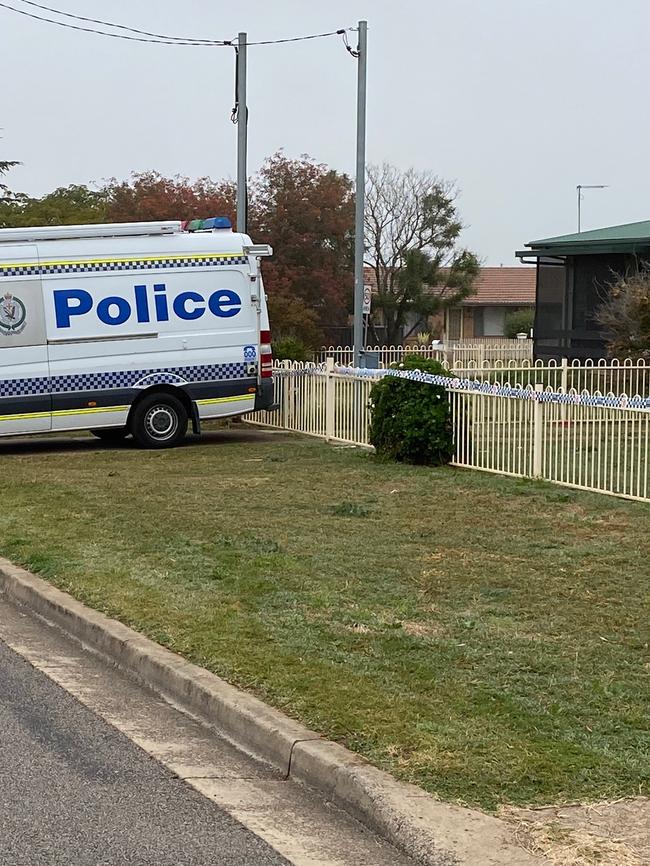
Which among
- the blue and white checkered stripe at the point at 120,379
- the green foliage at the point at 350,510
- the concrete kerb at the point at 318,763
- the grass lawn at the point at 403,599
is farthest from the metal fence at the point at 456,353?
the concrete kerb at the point at 318,763

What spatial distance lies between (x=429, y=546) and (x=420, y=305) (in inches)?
1511

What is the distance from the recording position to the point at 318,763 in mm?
5316

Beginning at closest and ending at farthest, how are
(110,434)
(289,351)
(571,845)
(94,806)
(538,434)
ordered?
(571,845) → (94,806) → (538,434) → (110,434) → (289,351)

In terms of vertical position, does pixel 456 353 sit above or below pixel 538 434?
above

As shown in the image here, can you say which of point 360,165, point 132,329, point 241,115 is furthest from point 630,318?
point 132,329

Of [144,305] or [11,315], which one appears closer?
[11,315]

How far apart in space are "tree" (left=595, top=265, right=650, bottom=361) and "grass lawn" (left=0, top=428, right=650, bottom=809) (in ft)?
33.9

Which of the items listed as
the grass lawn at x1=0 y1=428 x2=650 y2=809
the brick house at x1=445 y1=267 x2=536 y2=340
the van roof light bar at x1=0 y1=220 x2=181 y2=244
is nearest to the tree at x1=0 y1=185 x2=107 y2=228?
the brick house at x1=445 y1=267 x2=536 y2=340

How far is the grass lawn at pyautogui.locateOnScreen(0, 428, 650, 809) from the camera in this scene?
18.0 feet

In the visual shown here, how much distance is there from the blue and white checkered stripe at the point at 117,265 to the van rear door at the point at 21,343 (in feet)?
0.04

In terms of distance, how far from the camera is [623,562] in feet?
31.0

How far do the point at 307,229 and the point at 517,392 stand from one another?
28493 millimetres

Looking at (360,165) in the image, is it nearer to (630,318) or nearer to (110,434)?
(630,318)

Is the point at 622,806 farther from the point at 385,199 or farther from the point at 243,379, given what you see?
the point at 385,199
